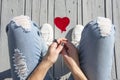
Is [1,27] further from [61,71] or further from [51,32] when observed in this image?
[61,71]

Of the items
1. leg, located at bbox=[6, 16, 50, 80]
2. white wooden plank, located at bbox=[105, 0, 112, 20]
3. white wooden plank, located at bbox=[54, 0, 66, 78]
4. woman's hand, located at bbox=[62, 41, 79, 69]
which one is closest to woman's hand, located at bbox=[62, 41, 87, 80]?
woman's hand, located at bbox=[62, 41, 79, 69]

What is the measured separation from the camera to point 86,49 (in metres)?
1.47

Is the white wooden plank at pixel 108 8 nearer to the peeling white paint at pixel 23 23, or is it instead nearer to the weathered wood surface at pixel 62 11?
the weathered wood surface at pixel 62 11

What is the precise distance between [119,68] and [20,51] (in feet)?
2.50

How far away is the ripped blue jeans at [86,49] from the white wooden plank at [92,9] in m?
0.62

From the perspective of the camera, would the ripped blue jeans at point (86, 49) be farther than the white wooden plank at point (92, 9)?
No

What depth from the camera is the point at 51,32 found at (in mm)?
1953

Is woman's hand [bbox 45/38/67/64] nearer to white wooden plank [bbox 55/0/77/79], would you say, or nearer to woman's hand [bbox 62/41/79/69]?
woman's hand [bbox 62/41/79/69]

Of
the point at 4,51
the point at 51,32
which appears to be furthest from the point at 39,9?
the point at 4,51

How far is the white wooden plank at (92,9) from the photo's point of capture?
2.08m

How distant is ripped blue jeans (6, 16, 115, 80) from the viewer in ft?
4.64

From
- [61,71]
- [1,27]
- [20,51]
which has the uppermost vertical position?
[1,27]

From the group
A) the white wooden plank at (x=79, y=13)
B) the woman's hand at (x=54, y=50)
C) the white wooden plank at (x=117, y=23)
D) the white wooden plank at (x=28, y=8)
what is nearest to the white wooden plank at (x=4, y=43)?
the white wooden plank at (x=28, y=8)

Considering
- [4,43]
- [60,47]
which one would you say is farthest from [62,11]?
[60,47]
